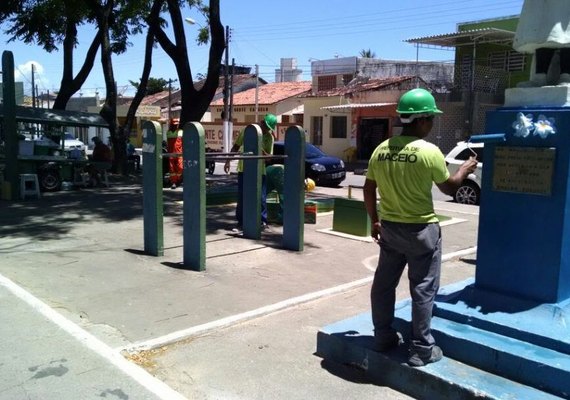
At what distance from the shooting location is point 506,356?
3523 millimetres

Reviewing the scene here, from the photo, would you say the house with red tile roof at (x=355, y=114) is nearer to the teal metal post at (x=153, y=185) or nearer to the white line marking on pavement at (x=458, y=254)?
the white line marking on pavement at (x=458, y=254)

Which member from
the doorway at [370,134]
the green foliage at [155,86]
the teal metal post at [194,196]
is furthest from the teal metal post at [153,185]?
the green foliage at [155,86]

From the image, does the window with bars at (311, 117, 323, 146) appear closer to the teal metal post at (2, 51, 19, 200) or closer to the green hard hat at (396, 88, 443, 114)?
the teal metal post at (2, 51, 19, 200)

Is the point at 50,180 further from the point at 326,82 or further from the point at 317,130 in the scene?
the point at 326,82

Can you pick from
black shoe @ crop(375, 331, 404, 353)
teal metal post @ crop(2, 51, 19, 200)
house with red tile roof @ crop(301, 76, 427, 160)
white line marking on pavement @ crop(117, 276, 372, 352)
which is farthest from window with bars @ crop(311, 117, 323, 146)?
black shoe @ crop(375, 331, 404, 353)

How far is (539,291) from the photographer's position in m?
3.86

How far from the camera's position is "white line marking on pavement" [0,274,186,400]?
376 centimetres

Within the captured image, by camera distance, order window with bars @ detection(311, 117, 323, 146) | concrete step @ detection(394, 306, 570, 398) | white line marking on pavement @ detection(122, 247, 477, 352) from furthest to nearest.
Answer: window with bars @ detection(311, 117, 323, 146), white line marking on pavement @ detection(122, 247, 477, 352), concrete step @ detection(394, 306, 570, 398)

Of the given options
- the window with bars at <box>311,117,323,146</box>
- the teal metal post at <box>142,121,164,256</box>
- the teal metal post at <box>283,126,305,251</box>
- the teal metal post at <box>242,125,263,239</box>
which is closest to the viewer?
the teal metal post at <box>142,121,164,256</box>

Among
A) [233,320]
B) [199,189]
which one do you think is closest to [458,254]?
[199,189]

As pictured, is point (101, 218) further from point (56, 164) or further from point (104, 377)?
point (104, 377)

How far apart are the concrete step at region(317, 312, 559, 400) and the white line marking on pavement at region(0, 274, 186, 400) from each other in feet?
3.90

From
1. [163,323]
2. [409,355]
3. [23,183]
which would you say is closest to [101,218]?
[23,183]

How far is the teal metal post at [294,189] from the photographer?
24.8 feet
